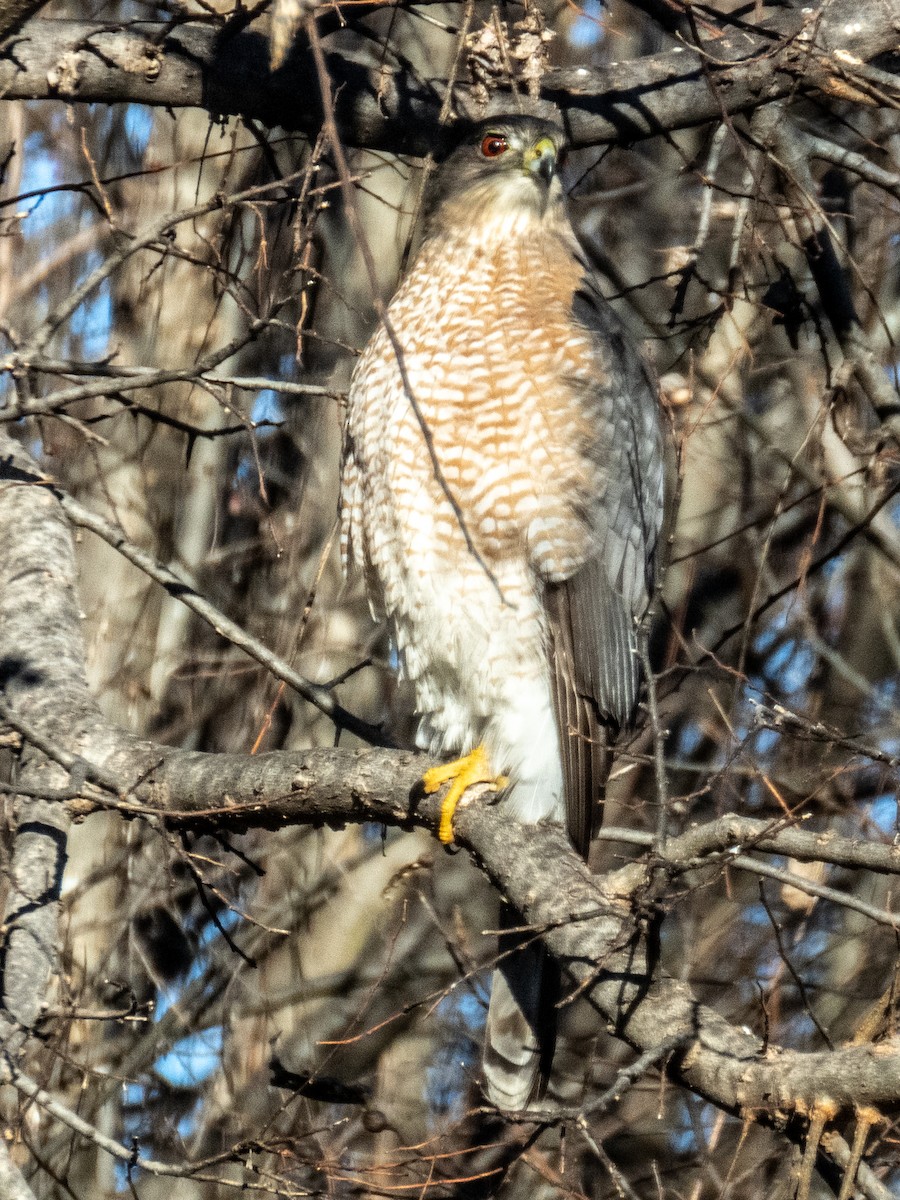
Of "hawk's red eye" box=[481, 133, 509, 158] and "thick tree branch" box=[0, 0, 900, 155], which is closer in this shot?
"thick tree branch" box=[0, 0, 900, 155]

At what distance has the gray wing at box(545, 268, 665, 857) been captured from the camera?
11.5ft

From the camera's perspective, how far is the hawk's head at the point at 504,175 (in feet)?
12.6

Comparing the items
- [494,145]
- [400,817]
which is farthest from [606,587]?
[494,145]

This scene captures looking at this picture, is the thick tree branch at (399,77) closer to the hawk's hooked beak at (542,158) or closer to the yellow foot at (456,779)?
the hawk's hooked beak at (542,158)

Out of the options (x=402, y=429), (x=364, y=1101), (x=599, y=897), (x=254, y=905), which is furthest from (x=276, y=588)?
(x=599, y=897)

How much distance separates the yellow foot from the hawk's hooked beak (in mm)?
1631

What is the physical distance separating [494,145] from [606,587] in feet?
4.43

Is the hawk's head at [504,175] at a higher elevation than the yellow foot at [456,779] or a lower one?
higher

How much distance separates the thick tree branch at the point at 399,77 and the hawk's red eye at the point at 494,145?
348 mm

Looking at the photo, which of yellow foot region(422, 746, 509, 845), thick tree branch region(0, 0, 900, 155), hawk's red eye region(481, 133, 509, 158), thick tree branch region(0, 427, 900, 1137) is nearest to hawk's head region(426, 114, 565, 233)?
hawk's red eye region(481, 133, 509, 158)

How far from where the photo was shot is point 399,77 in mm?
4211

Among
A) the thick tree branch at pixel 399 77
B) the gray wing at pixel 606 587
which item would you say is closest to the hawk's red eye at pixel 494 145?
the thick tree branch at pixel 399 77

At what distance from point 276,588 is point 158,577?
241 cm

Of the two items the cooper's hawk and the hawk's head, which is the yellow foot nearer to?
the cooper's hawk
